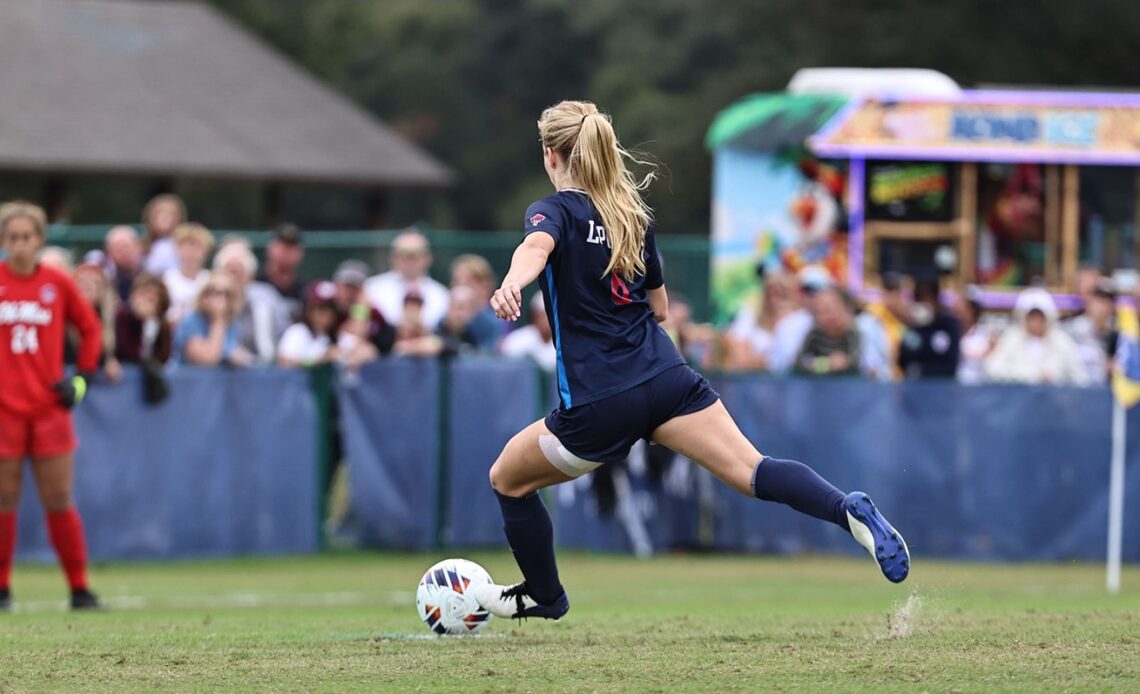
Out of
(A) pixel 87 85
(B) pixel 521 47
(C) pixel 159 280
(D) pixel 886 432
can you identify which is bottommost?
(D) pixel 886 432

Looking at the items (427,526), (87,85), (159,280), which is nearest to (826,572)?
(427,526)

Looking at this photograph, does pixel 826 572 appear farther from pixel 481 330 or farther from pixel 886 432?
pixel 481 330

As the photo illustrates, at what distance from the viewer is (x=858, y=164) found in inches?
921

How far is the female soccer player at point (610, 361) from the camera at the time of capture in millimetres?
7711

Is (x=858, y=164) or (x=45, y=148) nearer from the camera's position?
(x=858, y=164)

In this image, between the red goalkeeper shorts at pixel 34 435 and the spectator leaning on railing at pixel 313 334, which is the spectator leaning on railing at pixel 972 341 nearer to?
the spectator leaning on railing at pixel 313 334

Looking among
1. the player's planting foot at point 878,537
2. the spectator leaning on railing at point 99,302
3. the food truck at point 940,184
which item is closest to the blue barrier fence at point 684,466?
the spectator leaning on railing at point 99,302

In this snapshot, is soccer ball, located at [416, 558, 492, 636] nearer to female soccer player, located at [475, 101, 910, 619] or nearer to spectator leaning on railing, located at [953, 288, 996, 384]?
female soccer player, located at [475, 101, 910, 619]

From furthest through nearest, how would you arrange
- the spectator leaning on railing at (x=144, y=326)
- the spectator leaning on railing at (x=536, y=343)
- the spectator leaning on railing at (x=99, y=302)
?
the spectator leaning on railing at (x=536, y=343) < the spectator leaning on railing at (x=144, y=326) < the spectator leaning on railing at (x=99, y=302)

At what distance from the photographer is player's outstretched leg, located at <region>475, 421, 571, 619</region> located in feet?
26.1

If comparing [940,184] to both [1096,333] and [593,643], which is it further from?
[593,643]

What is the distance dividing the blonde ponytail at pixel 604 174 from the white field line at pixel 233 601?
526 cm

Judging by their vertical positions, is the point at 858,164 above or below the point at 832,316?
above

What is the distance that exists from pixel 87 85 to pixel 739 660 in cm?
2766
